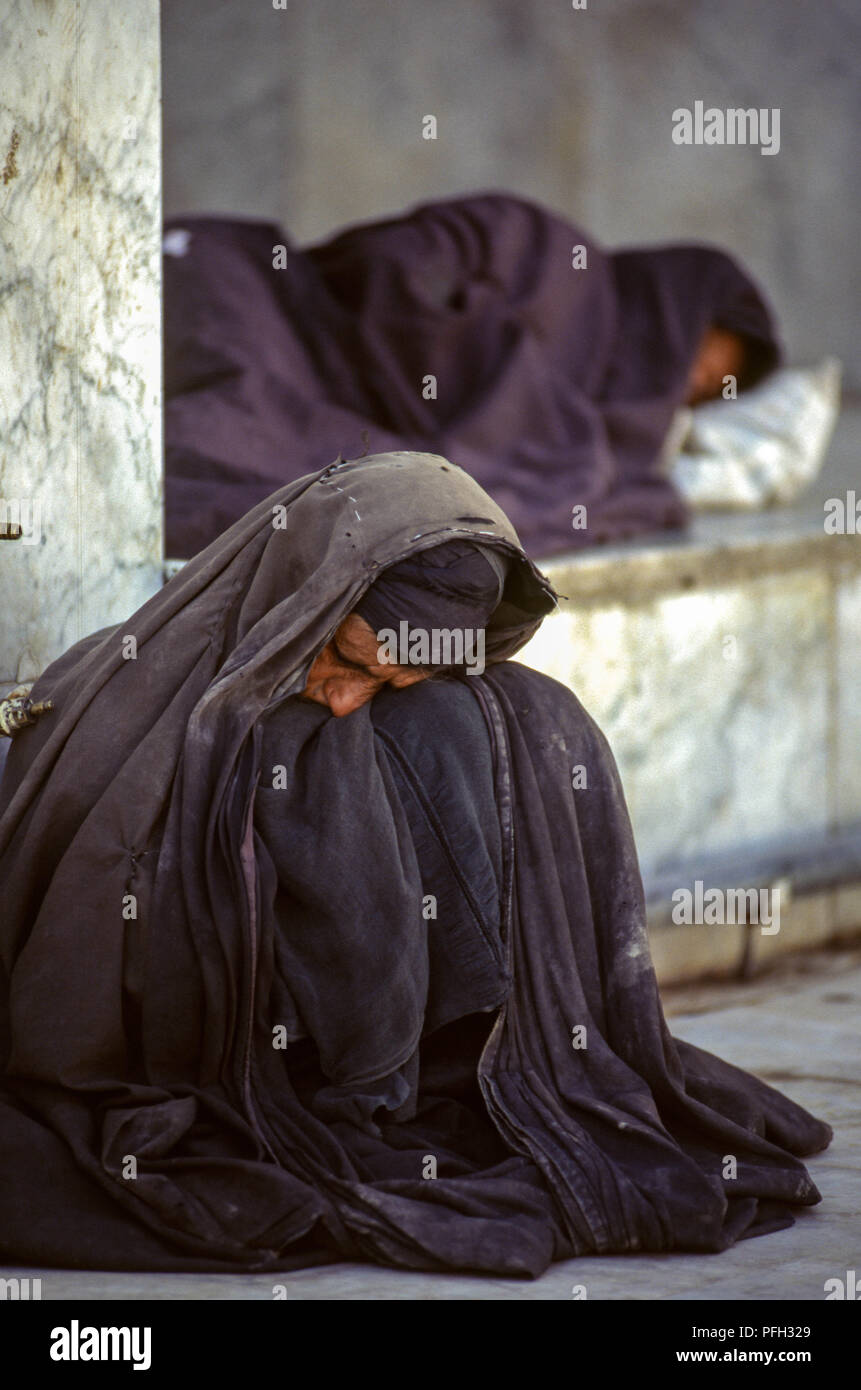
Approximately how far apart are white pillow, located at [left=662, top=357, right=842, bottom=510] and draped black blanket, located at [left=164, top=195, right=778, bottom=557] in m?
0.21

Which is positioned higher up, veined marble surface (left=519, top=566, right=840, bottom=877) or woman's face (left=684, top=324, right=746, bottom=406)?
woman's face (left=684, top=324, right=746, bottom=406)

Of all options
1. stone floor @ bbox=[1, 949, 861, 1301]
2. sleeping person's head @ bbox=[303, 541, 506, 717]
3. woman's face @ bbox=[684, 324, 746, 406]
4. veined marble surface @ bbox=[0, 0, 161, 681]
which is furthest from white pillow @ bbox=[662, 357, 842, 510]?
sleeping person's head @ bbox=[303, 541, 506, 717]

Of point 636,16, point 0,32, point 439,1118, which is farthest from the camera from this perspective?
point 636,16

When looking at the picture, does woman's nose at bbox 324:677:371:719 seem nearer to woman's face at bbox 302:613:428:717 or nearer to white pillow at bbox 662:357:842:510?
woman's face at bbox 302:613:428:717

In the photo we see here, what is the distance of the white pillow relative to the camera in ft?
22.8

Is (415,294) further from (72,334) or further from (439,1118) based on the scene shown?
(439,1118)

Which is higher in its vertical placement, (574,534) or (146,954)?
(574,534)

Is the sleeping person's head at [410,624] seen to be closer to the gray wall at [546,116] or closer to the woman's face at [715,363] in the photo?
the woman's face at [715,363]

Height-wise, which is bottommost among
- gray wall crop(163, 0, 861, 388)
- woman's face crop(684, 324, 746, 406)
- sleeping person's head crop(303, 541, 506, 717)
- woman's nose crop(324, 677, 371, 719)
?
woman's nose crop(324, 677, 371, 719)

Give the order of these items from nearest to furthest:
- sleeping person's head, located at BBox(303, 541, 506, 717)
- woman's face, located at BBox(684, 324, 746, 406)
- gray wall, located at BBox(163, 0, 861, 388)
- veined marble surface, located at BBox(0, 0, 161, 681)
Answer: sleeping person's head, located at BBox(303, 541, 506, 717) → veined marble surface, located at BBox(0, 0, 161, 681) → woman's face, located at BBox(684, 324, 746, 406) → gray wall, located at BBox(163, 0, 861, 388)

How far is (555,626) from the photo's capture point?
5434 millimetres
